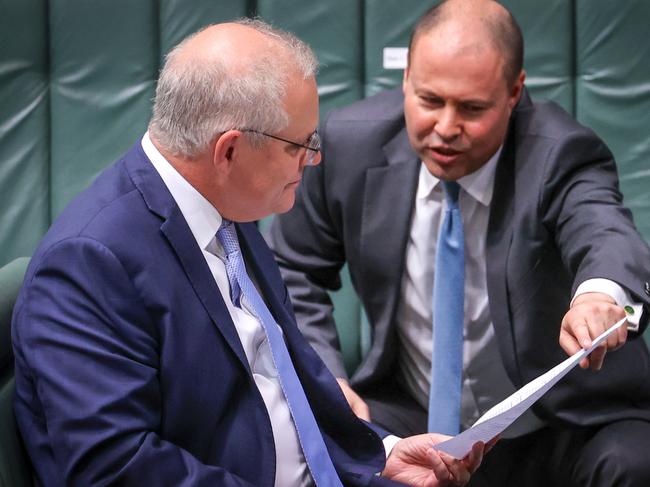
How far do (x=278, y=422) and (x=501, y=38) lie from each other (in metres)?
0.88

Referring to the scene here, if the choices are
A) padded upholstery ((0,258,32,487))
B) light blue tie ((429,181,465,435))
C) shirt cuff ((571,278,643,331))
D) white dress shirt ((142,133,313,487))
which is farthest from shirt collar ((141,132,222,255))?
light blue tie ((429,181,465,435))

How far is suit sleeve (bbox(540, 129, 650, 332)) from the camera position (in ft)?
5.50

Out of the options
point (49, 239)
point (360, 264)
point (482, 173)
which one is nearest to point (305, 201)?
point (360, 264)

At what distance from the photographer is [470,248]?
2.07 metres

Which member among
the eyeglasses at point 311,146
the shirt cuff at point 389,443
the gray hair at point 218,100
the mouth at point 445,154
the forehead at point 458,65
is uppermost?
the gray hair at point 218,100

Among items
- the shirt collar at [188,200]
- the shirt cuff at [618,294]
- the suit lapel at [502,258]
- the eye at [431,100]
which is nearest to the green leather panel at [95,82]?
the eye at [431,100]

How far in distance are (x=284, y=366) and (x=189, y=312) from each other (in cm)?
20

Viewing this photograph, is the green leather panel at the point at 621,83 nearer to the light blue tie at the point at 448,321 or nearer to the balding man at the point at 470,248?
the balding man at the point at 470,248

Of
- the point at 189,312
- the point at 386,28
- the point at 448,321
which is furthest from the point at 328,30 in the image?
the point at 189,312

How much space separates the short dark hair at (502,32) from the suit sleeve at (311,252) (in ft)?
1.05

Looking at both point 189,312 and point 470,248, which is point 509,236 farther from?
point 189,312

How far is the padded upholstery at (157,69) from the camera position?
2.54 m

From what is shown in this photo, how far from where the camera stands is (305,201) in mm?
2191

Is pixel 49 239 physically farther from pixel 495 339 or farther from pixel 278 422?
pixel 495 339
